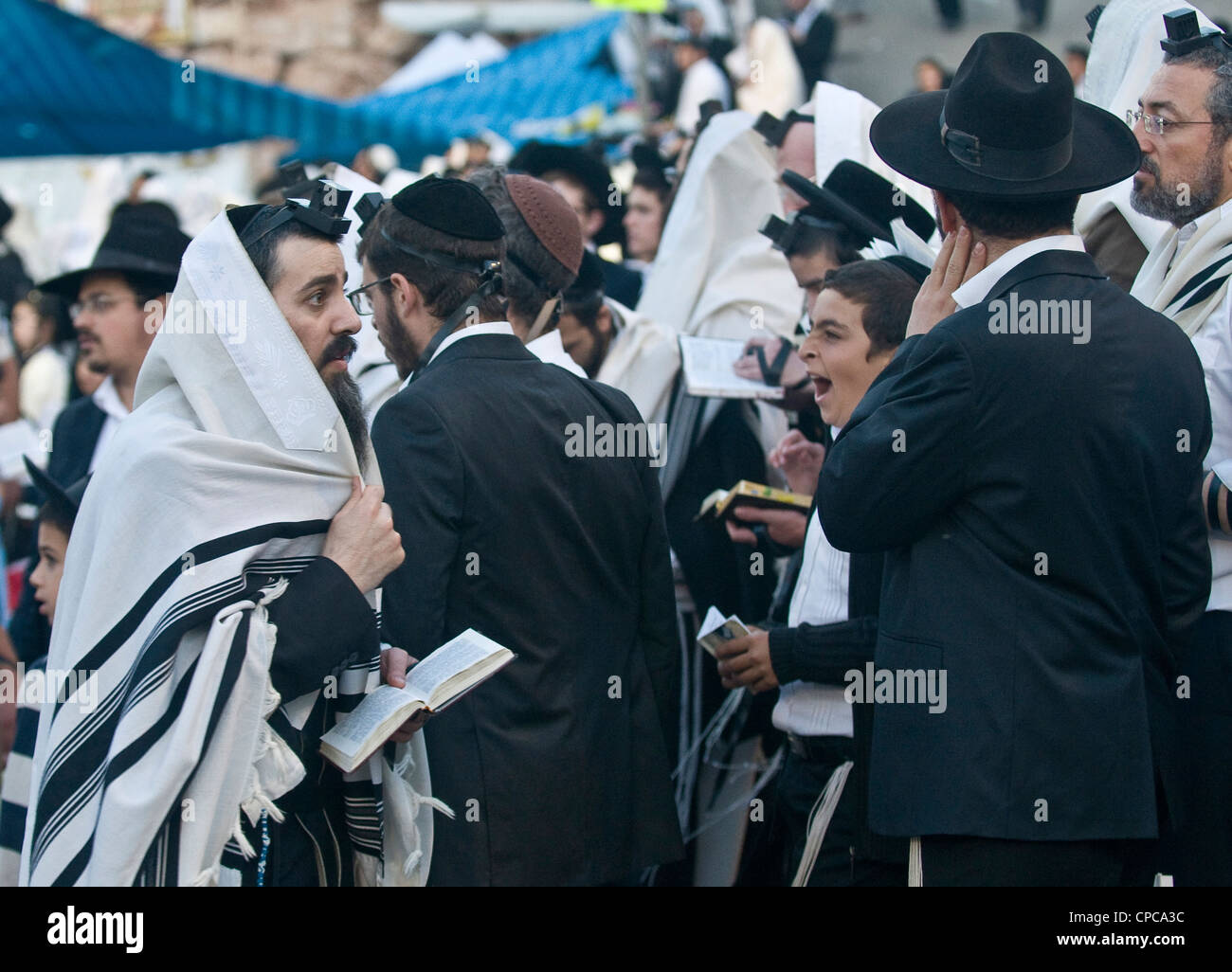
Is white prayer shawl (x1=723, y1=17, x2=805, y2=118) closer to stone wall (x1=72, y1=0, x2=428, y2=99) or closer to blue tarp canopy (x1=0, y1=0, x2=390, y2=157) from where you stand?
blue tarp canopy (x1=0, y1=0, x2=390, y2=157)

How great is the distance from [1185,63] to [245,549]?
2506mm

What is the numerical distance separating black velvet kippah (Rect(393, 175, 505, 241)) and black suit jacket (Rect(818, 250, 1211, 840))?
1.13 metres

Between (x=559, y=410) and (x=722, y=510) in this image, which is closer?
(x=559, y=410)

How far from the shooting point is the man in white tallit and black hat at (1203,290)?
2.98 m

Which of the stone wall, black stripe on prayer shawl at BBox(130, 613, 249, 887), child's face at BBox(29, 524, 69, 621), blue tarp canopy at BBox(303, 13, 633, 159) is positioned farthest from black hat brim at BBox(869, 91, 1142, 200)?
the stone wall

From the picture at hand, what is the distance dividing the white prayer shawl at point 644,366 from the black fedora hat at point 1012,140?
6.40 feet

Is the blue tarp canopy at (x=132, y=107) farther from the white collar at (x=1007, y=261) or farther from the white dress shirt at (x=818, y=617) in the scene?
the white collar at (x=1007, y=261)

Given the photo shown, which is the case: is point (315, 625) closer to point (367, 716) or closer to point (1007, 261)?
point (367, 716)

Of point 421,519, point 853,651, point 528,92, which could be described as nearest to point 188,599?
point 421,519

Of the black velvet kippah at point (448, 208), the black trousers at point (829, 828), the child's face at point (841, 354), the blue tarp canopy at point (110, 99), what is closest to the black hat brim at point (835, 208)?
the child's face at point (841, 354)

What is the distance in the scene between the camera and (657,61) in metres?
14.2

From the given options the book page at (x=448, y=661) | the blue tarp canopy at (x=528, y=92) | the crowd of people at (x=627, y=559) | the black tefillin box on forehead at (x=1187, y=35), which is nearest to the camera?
the crowd of people at (x=627, y=559)

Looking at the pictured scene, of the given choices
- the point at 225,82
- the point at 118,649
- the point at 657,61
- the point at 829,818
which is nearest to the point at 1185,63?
the point at 829,818
